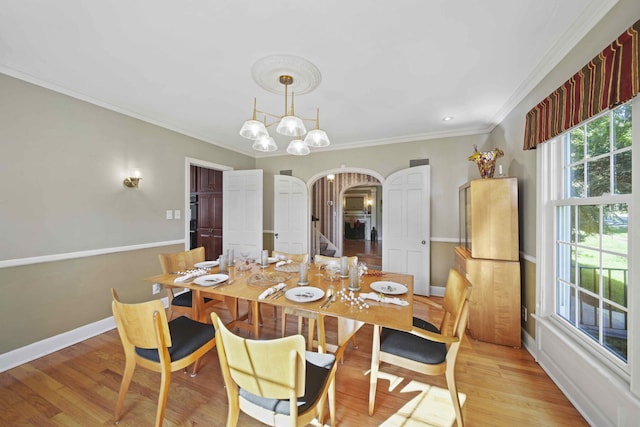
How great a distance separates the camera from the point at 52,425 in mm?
1515

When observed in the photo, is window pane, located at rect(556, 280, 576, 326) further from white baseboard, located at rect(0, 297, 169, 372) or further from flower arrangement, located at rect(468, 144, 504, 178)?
white baseboard, located at rect(0, 297, 169, 372)

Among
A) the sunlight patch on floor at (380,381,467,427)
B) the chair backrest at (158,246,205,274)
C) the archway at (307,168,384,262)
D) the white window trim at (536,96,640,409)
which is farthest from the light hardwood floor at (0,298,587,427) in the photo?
the archway at (307,168,384,262)

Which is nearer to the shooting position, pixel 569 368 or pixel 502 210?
pixel 569 368

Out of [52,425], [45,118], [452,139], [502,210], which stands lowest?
[52,425]

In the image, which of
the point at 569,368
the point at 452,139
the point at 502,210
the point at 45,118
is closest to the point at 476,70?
the point at 502,210

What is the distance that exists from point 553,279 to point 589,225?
0.61 metres

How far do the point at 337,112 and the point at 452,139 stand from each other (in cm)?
198

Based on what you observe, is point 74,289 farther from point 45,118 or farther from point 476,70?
point 476,70

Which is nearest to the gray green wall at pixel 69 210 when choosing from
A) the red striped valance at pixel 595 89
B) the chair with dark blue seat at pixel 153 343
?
the chair with dark blue seat at pixel 153 343

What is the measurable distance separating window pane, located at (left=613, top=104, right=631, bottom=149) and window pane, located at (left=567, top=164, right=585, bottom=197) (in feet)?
1.17

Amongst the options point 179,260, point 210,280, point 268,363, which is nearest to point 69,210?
point 179,260

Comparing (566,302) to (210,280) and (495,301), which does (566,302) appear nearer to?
(495,301)

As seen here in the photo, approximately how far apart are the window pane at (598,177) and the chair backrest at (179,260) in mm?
3511

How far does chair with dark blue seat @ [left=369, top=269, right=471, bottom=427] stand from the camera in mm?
1438
